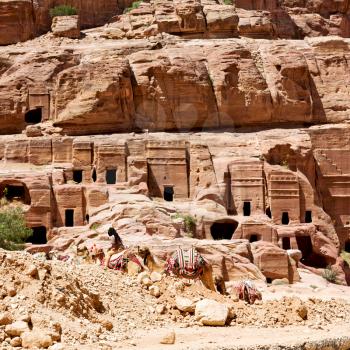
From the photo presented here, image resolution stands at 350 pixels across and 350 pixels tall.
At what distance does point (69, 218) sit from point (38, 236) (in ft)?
6.12

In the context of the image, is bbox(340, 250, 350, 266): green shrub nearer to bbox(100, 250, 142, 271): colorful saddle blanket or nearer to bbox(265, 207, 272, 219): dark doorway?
bbox(265, 207, 272, 219): dark doorway

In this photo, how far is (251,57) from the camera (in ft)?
185

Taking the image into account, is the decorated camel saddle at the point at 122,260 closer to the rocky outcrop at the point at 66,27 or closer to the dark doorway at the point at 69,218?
the dark doorway at the point at 69,218

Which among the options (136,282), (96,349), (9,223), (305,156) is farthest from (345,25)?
(96,349)

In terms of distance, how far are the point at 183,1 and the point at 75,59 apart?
9076 millimetres

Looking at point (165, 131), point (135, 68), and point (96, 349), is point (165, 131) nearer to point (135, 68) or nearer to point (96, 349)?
point (135, 68)

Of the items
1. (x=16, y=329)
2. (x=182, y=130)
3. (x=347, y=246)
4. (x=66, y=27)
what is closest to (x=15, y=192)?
(x=182, y=130)

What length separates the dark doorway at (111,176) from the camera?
49719 millimetres

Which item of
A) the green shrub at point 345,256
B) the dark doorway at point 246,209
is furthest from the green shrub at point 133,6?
the green shrub at point 345,256

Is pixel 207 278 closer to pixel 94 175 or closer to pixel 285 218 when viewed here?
pixel 285 218

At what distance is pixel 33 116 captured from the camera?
56.2m

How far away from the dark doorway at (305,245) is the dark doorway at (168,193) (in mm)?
7598

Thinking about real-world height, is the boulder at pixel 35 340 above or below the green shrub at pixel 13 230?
above

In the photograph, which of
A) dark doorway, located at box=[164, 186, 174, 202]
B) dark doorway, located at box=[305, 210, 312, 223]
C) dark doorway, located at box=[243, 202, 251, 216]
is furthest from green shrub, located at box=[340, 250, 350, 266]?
dark doorway, located at box=[164, 186, 174, 202]
